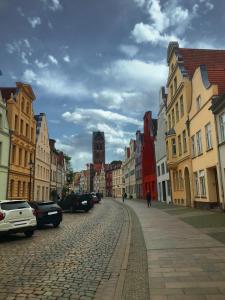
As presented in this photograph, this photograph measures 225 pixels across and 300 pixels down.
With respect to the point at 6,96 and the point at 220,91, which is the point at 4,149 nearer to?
the point at 6,96

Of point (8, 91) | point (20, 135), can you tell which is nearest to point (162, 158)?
point (20, 135)

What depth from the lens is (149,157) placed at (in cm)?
5806

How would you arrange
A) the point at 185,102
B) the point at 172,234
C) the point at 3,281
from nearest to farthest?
the point at 3,281
the point at 172,234
the point at 185,102

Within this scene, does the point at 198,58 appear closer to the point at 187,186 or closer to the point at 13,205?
the point at 187,186

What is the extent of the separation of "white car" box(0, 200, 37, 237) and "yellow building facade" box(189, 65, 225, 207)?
42.2 feet

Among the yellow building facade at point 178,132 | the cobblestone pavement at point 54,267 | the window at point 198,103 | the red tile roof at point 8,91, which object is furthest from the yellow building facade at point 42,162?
the cobblestone pavement at point 54,267

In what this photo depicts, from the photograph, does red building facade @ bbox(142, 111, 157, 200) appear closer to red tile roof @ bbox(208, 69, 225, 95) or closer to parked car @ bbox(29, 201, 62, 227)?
red tile roof @ bbox(208, 69, 225, 95)

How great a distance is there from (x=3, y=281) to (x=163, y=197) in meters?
39.8

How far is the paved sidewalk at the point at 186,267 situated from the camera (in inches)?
215

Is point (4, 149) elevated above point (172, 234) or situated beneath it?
elevated above

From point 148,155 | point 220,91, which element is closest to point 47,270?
point 220,91

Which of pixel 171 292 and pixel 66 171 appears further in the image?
pixel 66 171

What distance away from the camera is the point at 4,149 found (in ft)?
102

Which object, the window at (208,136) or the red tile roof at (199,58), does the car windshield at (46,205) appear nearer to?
the window at (208,136)
